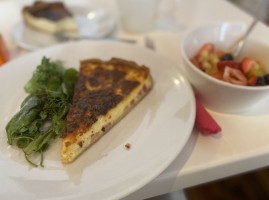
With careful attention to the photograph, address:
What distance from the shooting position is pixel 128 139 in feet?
2.79

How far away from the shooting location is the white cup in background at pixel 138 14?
57.0 inches

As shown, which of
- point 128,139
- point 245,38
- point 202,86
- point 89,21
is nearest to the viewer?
point 128,139

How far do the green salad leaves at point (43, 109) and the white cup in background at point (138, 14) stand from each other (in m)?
0.62

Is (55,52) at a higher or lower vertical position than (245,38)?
lower

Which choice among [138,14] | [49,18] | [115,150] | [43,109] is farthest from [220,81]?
[49,18]

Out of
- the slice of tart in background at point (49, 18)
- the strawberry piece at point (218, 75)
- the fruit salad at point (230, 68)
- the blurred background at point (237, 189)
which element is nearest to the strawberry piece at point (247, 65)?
the fruit salad at point (230, 68)

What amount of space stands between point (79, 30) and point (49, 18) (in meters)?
0.23

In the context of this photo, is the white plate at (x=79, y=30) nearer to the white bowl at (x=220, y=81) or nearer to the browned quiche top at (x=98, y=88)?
the browned quiche top at (x=98, y=88)

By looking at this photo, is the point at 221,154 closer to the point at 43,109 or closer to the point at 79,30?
the point at 43,109

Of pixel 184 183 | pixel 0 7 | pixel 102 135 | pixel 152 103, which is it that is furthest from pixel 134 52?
pixel 0 7

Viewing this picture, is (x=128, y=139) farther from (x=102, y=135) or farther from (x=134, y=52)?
(x=134, y=52)

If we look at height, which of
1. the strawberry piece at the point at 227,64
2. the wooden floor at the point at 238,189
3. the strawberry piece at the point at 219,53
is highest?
the strawberry piece at the point at 227,64

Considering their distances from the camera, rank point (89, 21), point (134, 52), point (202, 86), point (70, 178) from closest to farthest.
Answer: point (70, 178), point (202, 86), point (134, 52), point (89, 21)

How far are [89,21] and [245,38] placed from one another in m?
1.07
